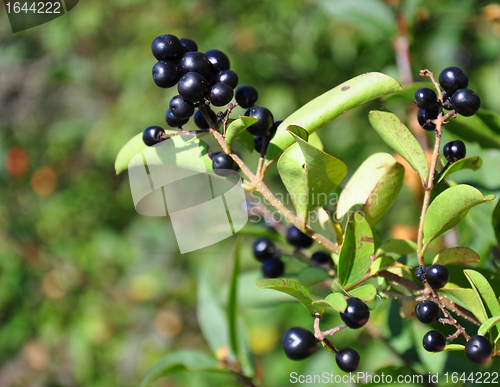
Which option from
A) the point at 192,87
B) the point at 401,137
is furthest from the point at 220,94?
the point at 401,137

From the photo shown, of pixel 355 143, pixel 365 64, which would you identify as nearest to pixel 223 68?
pixel 355 143

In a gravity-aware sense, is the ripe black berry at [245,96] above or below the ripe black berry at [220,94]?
below

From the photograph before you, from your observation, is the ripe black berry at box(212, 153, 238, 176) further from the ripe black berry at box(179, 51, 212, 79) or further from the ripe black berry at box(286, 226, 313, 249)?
the ripe black berry at box(286, 226, 313, 249)

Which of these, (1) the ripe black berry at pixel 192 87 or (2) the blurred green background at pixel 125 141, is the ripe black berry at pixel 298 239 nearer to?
(1) the ripe black berry at pixel 192 87

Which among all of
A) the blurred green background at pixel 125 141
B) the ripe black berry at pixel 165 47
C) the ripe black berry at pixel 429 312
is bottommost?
the blurred green background at pixel 125 141

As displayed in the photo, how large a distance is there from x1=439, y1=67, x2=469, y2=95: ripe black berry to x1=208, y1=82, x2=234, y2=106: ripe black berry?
0.36 metres

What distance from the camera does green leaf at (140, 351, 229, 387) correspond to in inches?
39.2

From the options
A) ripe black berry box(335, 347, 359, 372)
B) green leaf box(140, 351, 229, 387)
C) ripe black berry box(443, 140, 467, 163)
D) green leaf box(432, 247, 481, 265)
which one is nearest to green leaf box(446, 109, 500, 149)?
ripe black berry box(443, 140, 467, 163)

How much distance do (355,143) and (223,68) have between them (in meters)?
1.59

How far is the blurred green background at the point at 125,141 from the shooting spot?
2.06 meters

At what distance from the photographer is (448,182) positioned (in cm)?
73

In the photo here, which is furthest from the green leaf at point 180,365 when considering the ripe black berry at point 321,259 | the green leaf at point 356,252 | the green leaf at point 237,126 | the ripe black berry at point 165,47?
the ripe black berry at point 165,47

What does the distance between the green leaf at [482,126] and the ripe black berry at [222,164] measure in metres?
0.55

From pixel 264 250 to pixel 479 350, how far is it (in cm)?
61
